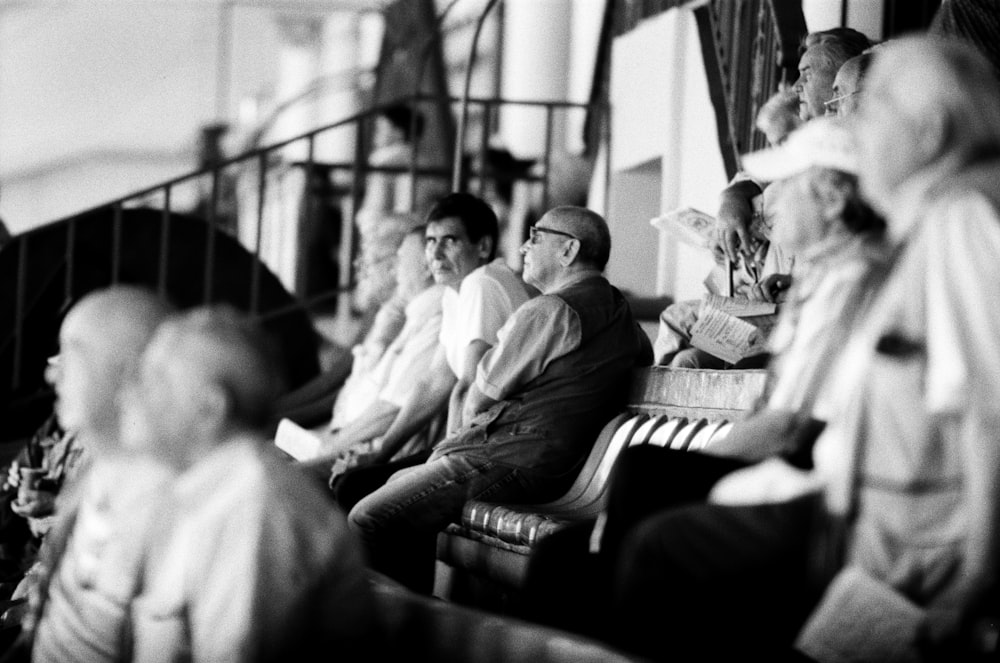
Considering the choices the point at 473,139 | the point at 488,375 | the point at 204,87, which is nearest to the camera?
the point at 488,375

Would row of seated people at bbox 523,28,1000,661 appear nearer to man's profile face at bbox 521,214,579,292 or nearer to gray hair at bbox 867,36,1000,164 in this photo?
gray hair at bbox 867,36,1000,164

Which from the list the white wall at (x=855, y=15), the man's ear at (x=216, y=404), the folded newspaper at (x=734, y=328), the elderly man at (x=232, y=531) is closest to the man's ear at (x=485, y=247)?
the white wall at (x=855, y=15)

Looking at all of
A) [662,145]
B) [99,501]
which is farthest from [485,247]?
[99,501]

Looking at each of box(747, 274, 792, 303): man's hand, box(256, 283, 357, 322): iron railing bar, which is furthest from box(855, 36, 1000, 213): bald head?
box(256, 283, 357, 322): iron railing bar

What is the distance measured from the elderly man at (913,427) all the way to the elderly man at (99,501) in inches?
34.3

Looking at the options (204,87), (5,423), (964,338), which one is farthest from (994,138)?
(204,87)

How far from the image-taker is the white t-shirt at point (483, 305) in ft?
17.7

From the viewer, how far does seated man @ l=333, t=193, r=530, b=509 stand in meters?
5.43

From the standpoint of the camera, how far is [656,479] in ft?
10.4

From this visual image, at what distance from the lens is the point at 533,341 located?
16.0 ft

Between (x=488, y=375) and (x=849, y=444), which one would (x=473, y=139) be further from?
(x=849, y=444)

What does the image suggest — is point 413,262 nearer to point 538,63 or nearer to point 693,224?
point 693,224

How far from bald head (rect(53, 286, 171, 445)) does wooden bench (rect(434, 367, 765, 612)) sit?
157 cm

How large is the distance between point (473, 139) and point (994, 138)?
35.5ft
